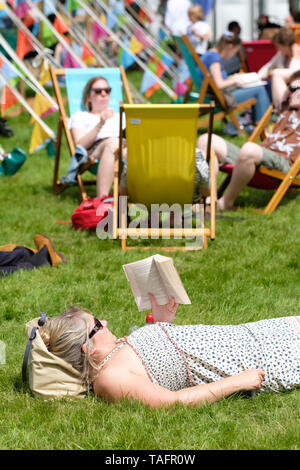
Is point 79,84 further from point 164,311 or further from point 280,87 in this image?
point 164,311

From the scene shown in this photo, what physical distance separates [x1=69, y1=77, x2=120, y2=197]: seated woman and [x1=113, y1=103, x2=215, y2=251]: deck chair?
0.79 metres

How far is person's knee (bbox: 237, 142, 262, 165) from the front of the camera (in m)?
6.19

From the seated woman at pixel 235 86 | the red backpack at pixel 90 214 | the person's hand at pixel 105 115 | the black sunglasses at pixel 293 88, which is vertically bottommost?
the red backpack at pixel 90 214

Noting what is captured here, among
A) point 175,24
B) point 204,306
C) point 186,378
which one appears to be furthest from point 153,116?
point 175,24

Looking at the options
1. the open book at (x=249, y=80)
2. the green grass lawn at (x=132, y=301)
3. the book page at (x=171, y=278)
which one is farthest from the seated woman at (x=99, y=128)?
the book page at (x=171, y=278)

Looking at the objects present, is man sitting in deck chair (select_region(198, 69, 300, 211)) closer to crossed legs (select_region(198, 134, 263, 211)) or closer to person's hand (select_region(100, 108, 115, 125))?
crossed legs (select_region(198, 134, 263, 211))

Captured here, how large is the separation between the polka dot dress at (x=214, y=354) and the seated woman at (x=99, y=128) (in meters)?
3.59

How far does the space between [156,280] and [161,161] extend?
2.45 m

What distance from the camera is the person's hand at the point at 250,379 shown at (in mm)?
2934

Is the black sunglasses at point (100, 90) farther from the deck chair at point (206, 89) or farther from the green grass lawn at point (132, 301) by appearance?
the deck chair at point (206, 89)

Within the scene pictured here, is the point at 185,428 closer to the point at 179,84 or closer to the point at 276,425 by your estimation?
the point at 276,425

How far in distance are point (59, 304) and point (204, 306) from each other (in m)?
0.83

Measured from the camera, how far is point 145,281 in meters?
3.28

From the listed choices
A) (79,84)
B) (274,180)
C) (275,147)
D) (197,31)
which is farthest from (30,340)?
(197,31)
